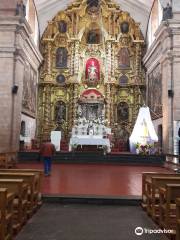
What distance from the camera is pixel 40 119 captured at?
24.7 metres

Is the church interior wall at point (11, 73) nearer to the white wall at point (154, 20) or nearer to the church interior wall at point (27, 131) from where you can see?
the church interior wall at point (27, 131)

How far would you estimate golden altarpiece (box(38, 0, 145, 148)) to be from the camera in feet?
80.4

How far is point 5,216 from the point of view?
4125 millimetres

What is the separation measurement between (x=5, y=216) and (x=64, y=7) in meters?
24.1

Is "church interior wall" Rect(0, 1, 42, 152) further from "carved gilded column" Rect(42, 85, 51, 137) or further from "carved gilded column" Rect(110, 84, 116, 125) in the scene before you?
"carved gilded column" Rect(110, 84, 116, 125)

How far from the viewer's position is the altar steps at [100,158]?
56.3ft

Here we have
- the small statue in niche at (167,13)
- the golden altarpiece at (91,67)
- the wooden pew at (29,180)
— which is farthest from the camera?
the golden altarpiece at (91,67)

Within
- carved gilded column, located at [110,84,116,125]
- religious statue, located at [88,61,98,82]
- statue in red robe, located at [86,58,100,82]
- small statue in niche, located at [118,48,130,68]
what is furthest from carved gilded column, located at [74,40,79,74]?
small statue in niche, located at [118,48,130,68]

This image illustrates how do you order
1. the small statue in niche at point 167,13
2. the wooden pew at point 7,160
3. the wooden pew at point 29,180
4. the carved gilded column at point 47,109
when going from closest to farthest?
the wooden pew at point 29,180 → the wooden pew at point 7,160 → the small statue in niche at point 167,13 → the carved gilded column at point 47,109

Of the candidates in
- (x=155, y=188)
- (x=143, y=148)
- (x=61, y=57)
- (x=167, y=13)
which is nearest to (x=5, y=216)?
(x=155, y=188)

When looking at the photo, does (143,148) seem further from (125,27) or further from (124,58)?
(125,27)

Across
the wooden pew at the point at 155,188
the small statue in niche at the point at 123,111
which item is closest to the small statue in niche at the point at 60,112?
the small statue in niche at the point at 123,111

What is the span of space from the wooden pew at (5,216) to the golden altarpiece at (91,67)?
19.7 meters

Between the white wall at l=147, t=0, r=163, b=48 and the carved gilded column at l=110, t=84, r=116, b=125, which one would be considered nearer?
the white wall at l=147, t=0, r=163, b=48
